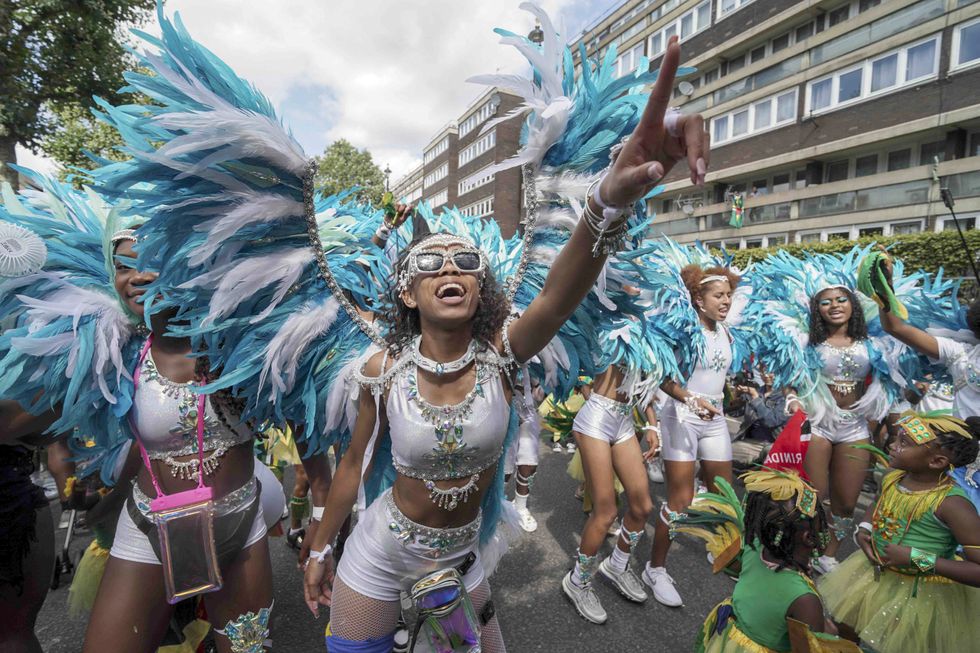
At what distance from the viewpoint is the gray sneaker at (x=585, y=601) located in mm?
3207

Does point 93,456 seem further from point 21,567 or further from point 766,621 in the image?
point 766,621

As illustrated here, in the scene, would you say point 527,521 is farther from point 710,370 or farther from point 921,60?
point 921,60

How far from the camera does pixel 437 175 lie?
50.1 metres

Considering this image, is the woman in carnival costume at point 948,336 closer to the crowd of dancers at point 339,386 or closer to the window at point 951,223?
the crowd of dancers at point 339,386

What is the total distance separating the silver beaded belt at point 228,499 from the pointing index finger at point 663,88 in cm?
207

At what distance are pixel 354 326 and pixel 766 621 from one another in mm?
1986

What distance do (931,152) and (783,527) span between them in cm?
2115

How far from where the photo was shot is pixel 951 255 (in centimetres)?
1341

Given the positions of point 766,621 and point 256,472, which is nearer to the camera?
point 766,621

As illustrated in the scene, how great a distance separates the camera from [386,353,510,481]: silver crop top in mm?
1771

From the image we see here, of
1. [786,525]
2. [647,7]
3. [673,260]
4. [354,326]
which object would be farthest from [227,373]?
[647,7]

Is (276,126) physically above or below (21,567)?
above

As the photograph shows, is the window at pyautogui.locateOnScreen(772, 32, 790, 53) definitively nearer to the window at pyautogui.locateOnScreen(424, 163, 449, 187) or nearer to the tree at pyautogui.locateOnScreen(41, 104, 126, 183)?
the tree at pyautogui.locateOnScreen(41, 104, 126, 183)

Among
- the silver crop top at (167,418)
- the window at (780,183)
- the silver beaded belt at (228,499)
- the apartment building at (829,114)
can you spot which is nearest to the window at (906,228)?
the apartment building at (829,114)
